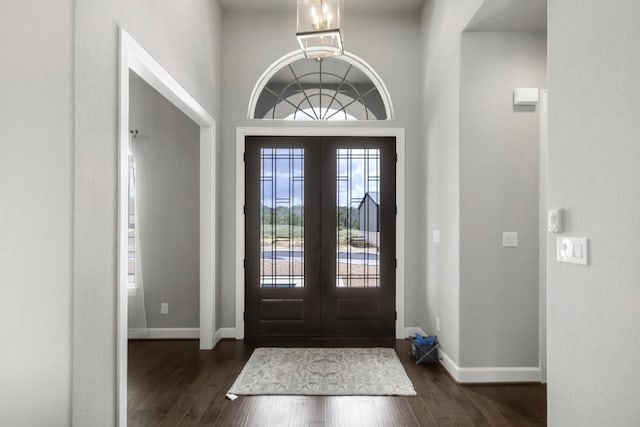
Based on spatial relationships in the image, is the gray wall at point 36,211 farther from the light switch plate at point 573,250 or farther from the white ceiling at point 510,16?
the white ceiling at point 510,16

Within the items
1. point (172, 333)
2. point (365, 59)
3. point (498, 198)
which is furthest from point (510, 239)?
point (172, 333)

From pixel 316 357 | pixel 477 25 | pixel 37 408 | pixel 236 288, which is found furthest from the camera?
pixel 236 288

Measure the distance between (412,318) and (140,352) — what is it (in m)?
2.88

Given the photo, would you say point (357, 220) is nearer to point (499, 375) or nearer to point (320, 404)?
point (499, 375)

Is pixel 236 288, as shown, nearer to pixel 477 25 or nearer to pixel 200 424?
pixel 200 424

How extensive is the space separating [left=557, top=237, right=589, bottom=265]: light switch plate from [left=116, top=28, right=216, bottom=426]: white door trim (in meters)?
2.22

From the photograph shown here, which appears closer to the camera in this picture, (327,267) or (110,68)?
(110,68)

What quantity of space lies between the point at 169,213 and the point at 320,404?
2763 mm

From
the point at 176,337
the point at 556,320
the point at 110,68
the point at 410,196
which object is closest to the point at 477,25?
the point at 410,196

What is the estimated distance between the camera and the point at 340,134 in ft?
15.3

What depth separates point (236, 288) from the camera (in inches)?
181

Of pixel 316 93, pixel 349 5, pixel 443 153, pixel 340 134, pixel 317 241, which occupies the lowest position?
pixel 317 241

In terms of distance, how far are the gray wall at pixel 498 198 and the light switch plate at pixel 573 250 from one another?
139 centimetres

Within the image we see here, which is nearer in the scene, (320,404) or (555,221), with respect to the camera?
(555,221)
